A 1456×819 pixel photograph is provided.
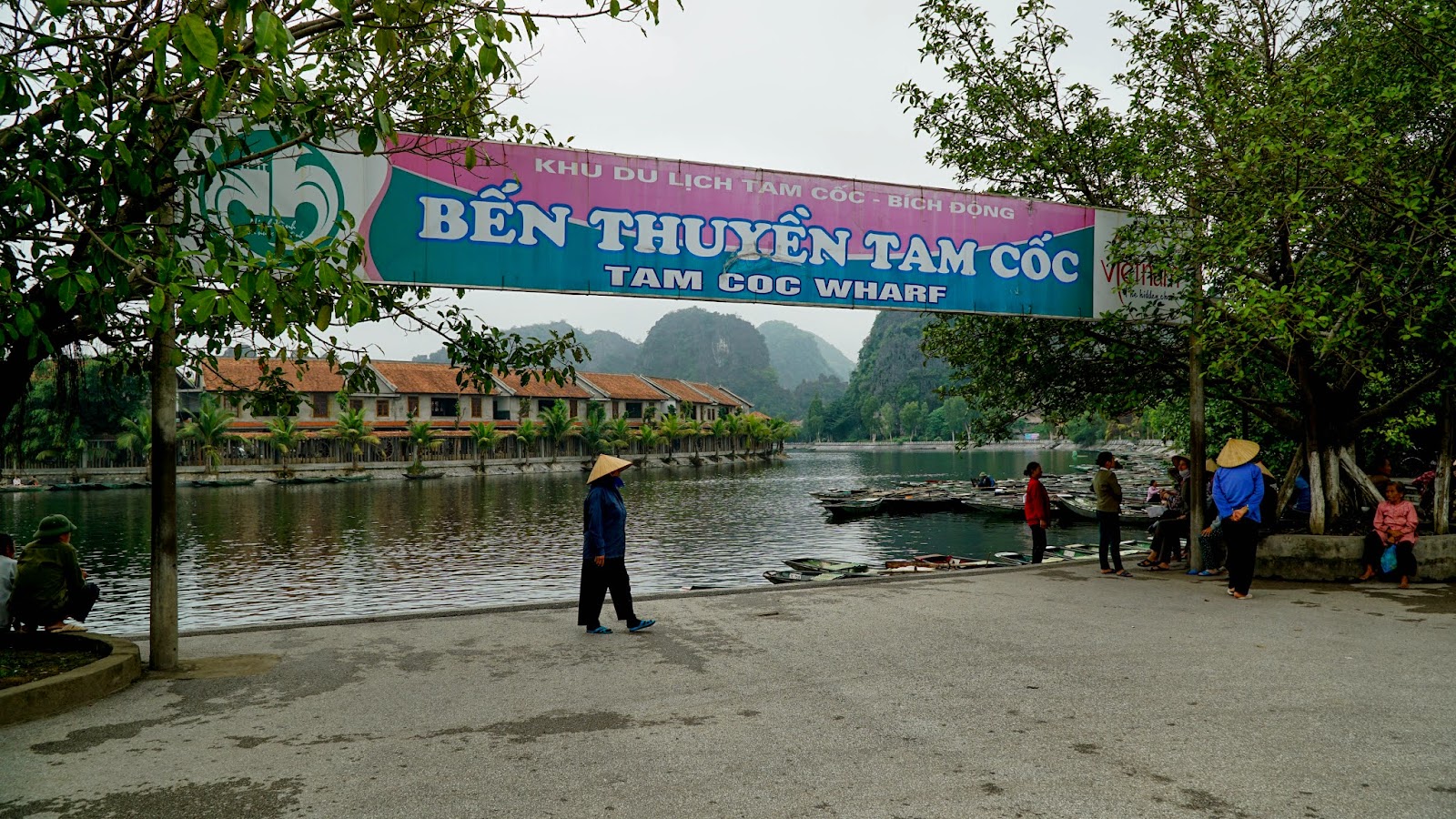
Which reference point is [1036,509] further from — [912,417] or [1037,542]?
[912,417]

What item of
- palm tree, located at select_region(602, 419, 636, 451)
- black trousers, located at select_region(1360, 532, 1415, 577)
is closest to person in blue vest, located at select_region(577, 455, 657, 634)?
black trousers, located at select_region(1360, 532, 1415, 577)

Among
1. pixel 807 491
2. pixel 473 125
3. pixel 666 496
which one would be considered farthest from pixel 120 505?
pixel 473 125

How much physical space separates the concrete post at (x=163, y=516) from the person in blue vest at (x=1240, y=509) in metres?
9.57

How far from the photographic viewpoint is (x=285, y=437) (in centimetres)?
5353

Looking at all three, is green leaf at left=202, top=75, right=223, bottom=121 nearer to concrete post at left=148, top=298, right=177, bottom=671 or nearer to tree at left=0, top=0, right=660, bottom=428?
tree at left=0, top=0, right=660, bottom=428

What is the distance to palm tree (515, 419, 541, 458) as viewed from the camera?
6231 cm

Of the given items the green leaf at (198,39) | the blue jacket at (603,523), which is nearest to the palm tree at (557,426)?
the blue jacket at (603,523)

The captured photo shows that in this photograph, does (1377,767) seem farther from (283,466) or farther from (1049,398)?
(283,466)

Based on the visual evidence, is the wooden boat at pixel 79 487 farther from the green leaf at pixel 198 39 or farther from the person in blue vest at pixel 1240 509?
the green leaf at pixel 198 39

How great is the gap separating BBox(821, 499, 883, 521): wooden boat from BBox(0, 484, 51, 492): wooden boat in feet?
133

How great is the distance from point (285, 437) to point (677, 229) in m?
50.8

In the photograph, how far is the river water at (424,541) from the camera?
60.0 ft

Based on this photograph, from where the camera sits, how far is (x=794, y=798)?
4230 mm

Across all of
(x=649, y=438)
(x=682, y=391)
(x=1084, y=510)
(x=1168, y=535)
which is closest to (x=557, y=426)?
(x=649, y=438)
